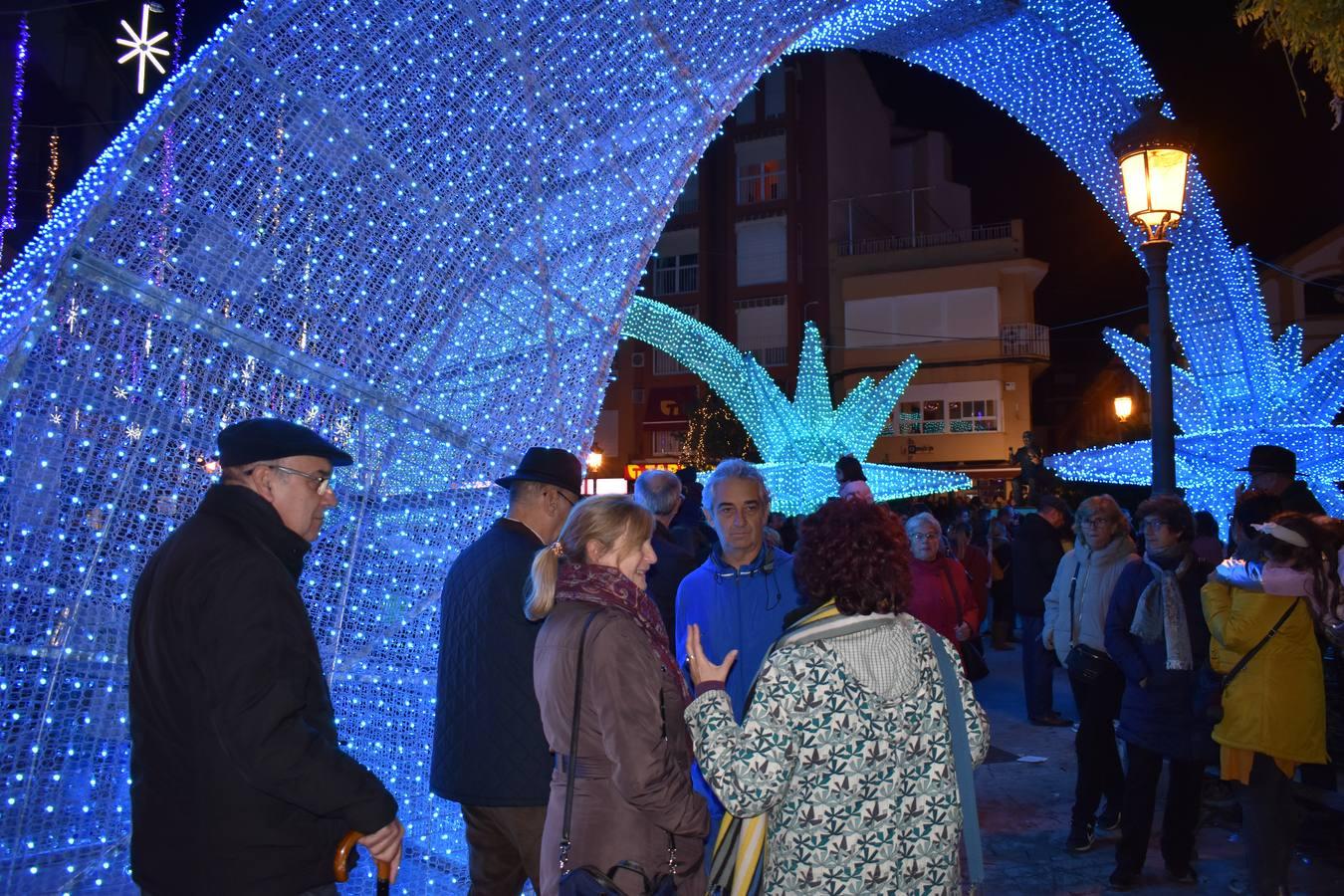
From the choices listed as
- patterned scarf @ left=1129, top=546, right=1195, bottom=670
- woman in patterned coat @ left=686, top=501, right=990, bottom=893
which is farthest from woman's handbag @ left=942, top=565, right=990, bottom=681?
woman in patterned coat @ left=686, top=501, right=990, bottom=893

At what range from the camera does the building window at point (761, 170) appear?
34.2 metres

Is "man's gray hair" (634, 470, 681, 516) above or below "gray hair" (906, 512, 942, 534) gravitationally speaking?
above

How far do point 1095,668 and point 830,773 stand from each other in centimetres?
314

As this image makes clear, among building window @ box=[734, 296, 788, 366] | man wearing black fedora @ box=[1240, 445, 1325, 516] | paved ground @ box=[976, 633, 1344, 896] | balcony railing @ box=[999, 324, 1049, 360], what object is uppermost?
building window @ box=[734, 296, 788, 366]

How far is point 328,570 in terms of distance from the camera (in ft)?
11.5

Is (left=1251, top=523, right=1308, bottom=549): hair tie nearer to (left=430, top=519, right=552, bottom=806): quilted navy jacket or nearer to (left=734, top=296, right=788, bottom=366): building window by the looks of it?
(left=430, top=519, right=552, bottom=806): quilted navy jacket

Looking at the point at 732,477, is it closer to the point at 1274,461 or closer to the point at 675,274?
the point at 1274,461

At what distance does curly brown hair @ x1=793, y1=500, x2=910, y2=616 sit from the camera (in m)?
2.39

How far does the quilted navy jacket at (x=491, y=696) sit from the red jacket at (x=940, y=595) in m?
3.05

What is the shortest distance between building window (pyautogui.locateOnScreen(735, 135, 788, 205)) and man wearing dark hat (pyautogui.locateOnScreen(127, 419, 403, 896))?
33609mm

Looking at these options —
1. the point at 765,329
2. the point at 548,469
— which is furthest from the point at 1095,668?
the point at 765,329

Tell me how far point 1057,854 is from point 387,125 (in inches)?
182

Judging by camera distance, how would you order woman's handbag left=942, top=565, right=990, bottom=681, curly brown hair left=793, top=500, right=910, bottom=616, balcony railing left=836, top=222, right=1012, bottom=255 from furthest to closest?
balcony railing left=836, top=222, right=1012, bottom=255
woman's handbag left=942, top=565, right=990, bottom=681
curly brown hair left=793, top=500, right=910, bottom=616

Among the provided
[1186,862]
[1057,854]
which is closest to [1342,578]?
[1186,862]
